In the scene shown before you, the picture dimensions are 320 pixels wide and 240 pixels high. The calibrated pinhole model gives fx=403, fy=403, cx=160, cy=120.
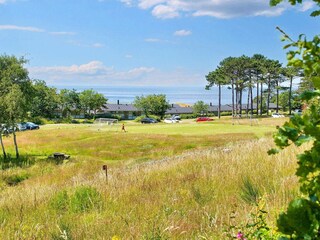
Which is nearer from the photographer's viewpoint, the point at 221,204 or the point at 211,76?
the point at 221,204

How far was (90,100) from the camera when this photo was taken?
13538 centimetres

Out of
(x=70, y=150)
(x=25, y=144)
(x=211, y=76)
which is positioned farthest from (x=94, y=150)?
(x=211, y=76)

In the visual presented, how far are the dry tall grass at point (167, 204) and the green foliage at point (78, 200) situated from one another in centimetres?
13

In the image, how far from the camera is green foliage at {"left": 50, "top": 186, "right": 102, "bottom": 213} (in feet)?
22.5

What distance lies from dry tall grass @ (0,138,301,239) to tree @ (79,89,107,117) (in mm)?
126127

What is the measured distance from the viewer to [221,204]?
216 inches

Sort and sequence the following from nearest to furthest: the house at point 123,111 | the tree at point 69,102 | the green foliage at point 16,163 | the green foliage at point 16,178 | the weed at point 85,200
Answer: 1. the weed at point 85,200
2. the green foliage at point 16,178
3. the green foliage at point 16,163
4. the tree at point 69,102
5. the house at point 123,111

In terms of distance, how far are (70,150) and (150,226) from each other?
3763 cm

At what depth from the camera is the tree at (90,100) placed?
134375 millimetres

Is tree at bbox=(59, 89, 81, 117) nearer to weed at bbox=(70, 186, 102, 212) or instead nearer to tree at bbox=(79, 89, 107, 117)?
tree at bbox=(79, 89, 107, 117)

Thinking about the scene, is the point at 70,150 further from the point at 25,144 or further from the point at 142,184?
the point at 142,184

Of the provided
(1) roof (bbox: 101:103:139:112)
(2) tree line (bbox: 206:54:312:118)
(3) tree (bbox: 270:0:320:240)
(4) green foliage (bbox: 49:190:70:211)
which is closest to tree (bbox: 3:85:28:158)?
(4) green foliage (bbox: 49:190:70:211)

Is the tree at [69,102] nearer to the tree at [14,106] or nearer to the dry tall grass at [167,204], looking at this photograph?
the tree at [14,106]

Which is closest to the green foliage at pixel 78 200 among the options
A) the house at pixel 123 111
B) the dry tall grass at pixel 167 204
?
the dry tall grass at pixel 167 204
